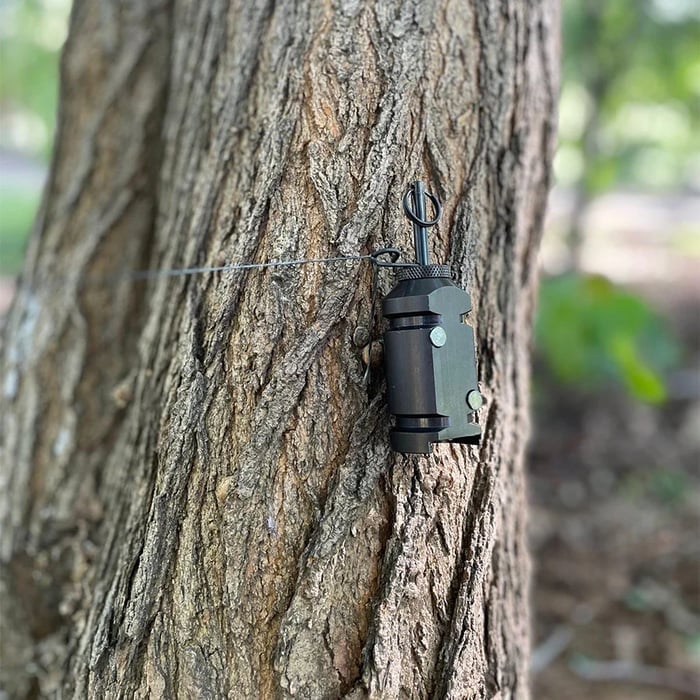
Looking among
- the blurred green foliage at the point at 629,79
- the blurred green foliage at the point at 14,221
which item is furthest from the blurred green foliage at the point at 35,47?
the blurred green foliage at the point at 629,79

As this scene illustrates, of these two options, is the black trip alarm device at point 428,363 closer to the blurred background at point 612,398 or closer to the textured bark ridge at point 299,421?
the textured bark ridge at point 299,421

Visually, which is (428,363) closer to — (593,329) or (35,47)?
(593,329)

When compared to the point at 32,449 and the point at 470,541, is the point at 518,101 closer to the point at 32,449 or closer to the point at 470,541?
the point at 470,541

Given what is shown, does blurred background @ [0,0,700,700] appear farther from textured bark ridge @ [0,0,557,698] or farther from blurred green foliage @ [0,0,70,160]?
textured bark ridge @ [0,0,557,698]

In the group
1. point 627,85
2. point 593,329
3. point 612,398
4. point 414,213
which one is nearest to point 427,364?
point 414,213

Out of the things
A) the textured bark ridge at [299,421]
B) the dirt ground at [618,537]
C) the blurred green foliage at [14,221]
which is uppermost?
the blurred green foliage at [14,221]

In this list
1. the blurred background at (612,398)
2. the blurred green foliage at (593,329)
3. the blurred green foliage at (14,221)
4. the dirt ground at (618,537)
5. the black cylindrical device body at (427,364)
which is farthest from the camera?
the blurred green foliage at (14,221)
